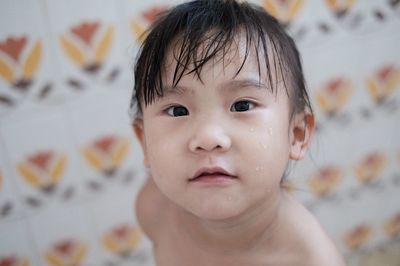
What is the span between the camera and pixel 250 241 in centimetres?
71

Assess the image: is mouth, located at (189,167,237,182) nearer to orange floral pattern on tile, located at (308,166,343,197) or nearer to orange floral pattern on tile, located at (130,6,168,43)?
orange floral pattern on tile, located at (130,6,168,43)

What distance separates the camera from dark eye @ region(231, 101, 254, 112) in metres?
0.57

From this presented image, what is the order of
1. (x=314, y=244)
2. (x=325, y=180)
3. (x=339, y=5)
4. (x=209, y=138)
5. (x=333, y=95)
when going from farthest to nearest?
(x=325, y=180), (x=333, y=95), (x=339, y=5), (x=314, y=244), (x=209, y=138)

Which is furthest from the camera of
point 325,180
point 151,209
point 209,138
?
point 325,180

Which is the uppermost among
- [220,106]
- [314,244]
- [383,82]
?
[383,82]

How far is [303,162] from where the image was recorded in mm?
1120

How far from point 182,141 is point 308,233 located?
0.25 metres

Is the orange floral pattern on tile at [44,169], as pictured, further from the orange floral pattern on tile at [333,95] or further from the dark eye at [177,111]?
the orange floral pattern on tile at [333,95]

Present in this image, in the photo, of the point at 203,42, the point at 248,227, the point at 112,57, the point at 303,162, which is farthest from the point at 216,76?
the point at 303,162

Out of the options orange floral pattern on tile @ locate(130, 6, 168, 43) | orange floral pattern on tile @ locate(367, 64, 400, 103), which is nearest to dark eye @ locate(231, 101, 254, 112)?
orange floral pattern on tile @ locate(130, 6, 168, 43)

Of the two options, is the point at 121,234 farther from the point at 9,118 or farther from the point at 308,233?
the point at 308,233

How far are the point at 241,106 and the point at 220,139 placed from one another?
0.06 m

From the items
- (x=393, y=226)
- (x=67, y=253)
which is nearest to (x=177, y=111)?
(x=67, y=253)

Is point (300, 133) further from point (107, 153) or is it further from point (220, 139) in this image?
point (107, 153)
